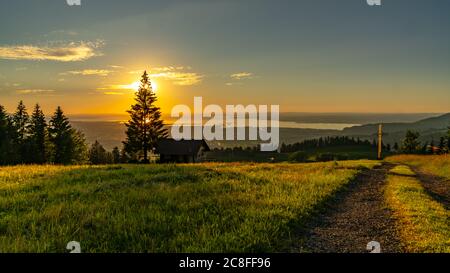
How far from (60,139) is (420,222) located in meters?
64.3

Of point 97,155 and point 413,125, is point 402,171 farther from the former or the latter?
point 97,155

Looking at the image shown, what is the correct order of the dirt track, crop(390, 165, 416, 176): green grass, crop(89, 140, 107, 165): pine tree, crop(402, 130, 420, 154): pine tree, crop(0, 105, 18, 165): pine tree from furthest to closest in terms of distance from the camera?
crop(89, 140, 107, 165): pine tree, crop(402, 130, 420, 154): pine tree, crop(0, 105, 18, 165): pine tree, crop(390, 165, 416, 176): green grass, the dirt track

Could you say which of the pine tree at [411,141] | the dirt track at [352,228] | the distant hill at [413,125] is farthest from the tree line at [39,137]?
the pine tree at [411,141]

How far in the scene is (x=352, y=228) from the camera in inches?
319

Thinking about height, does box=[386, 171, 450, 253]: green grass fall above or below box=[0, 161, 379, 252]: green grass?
below

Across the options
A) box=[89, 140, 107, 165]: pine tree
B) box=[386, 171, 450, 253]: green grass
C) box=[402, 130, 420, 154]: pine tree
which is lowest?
box=[89, 140, 107, 165]: pine tree

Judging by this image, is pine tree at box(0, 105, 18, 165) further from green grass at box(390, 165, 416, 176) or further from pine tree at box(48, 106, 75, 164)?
green grass at box(390, 165, 416, 176)

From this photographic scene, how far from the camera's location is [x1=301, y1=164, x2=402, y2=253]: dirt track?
6645 mm

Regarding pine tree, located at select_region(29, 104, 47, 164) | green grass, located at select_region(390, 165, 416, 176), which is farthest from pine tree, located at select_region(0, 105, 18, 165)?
green grass, located at select_region(390, 165, 416, 176)

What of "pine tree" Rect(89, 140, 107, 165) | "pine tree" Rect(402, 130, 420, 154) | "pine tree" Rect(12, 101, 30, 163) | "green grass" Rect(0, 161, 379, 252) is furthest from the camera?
"pine tree" Rect(89, 140, 107, 165)

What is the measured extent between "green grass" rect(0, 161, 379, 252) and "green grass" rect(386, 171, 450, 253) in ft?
7.19

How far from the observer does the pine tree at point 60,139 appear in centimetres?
6200

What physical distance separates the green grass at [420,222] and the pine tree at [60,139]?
197 feet

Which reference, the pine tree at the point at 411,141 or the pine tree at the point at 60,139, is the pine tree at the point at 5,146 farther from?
the pine tree at the point at 411,141
